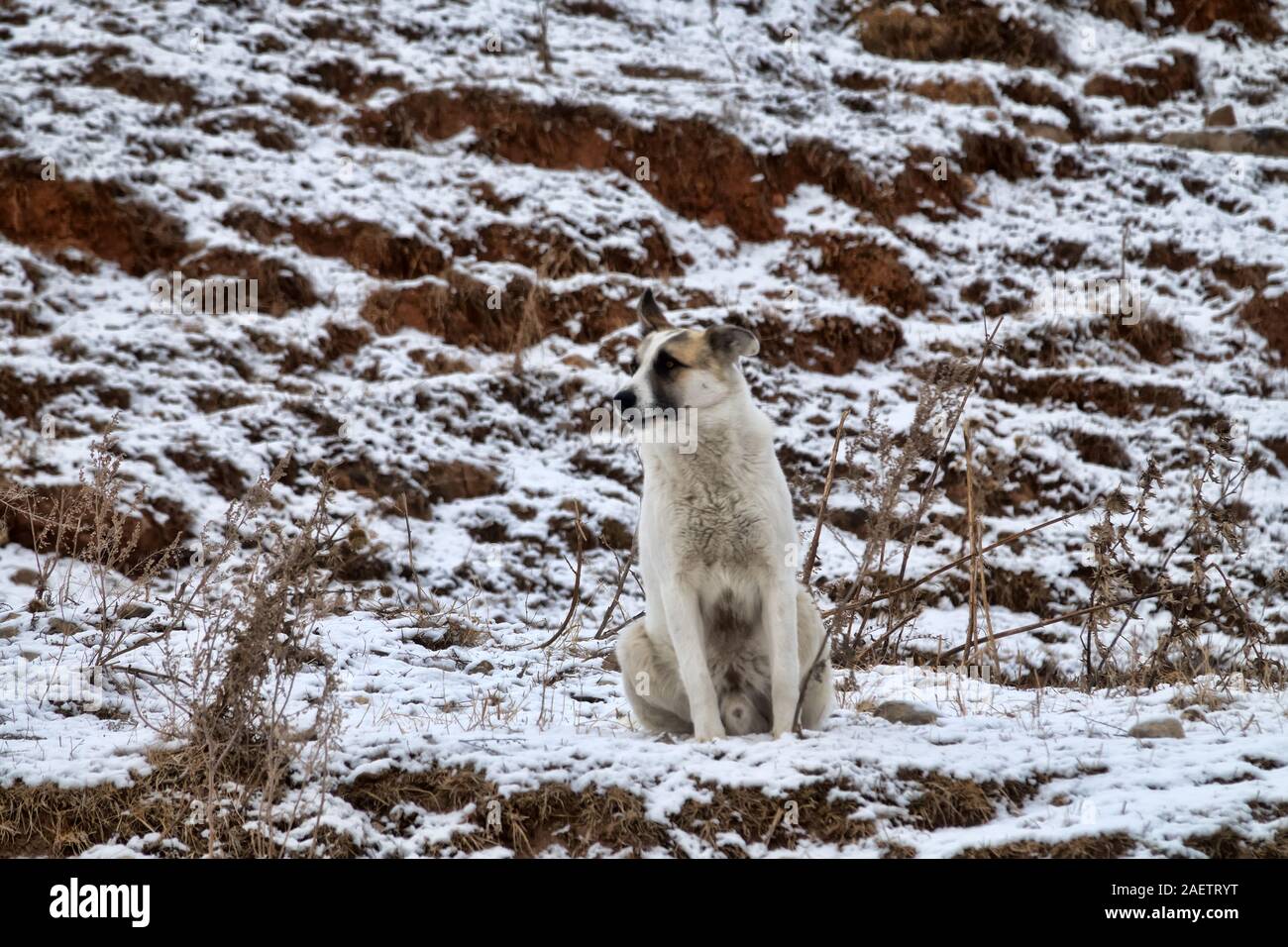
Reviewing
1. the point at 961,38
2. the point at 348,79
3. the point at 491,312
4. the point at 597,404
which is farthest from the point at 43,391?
the point at 961,38

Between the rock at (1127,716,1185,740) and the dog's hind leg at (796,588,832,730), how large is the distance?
148cm

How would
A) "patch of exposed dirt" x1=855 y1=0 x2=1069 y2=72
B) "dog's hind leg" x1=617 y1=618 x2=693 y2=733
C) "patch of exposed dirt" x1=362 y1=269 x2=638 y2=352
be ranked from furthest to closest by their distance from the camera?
"patch of exposed dirt" x1=855 y1=0 x2=1069 y2=72, "patch of exposed dirt" x1=362 y1=269 x2=638 y2=352, "dog's hind leg" x1=617 y1=618 x2=693 y2=733

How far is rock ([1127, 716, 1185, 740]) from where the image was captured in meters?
4.92

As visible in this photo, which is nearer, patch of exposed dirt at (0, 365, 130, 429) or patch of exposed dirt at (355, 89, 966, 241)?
patch of exposed dirt at (0, 365, 130, 429)

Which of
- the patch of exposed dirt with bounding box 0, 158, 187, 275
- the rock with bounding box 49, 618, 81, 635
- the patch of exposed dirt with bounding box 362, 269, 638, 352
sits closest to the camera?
the rock with bounding box 49, 618, 81, 635

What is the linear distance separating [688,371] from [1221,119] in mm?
19445

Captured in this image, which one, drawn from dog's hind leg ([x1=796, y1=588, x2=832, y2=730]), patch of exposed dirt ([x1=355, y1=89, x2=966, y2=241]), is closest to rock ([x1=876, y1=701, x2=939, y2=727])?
dog's hind leg ([x1=796, y1=588, x2=832, y2=730])

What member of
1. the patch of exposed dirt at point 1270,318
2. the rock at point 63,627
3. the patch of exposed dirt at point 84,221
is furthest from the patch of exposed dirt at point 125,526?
the patch of exposed dirt at point 1270,318

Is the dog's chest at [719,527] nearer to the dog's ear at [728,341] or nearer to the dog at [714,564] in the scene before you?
the dog at [714,564]

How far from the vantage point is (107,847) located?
4059mm

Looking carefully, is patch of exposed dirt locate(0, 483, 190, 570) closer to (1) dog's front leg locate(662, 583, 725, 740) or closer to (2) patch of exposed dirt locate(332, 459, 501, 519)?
(2) patch of exposed dirt locate(332, 459, 501, 519)

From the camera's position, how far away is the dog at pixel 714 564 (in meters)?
4.93

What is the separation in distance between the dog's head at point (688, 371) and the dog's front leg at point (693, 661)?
0.92 metres

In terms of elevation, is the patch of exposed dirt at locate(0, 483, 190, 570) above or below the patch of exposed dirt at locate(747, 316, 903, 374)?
below
